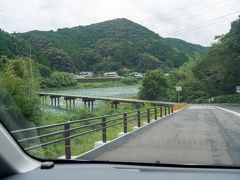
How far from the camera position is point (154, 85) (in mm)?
7898

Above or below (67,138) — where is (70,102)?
above

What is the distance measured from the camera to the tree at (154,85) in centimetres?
625

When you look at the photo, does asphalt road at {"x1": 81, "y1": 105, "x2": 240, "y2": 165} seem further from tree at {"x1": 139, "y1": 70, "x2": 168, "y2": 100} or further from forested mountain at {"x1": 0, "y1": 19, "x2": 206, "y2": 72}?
forested mountain at {"x1": 0, "y1": 19, "x2": 206, "y2": 72}

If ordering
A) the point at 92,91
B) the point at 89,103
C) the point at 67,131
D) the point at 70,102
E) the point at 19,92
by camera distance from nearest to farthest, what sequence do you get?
the point at 19,92
the point at 92,91
the point at 70,102
the point at 67,131
the point at 89,103

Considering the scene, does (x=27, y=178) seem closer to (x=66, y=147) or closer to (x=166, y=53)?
(x=166, y=53)

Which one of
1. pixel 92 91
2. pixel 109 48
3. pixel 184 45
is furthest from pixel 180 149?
pixel 109 48

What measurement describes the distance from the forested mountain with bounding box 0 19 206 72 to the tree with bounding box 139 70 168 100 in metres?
0.28

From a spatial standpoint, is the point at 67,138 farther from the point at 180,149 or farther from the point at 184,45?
the point at 184,45

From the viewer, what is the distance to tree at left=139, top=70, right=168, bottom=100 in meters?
6.25

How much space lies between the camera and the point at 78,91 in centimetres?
558

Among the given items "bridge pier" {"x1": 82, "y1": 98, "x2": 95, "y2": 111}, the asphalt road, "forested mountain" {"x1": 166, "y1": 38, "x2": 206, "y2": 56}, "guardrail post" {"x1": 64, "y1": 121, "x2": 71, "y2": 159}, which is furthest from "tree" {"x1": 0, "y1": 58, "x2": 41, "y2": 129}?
"bridge pier" {"x1": 82, "y1": 98, "x2": 95, "y2": 111}

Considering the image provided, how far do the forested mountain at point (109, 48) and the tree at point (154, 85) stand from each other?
0.28 metres

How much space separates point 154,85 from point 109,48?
2.27 meters

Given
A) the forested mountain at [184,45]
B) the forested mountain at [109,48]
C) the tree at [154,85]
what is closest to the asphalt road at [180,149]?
→ the tree at [154,85]
